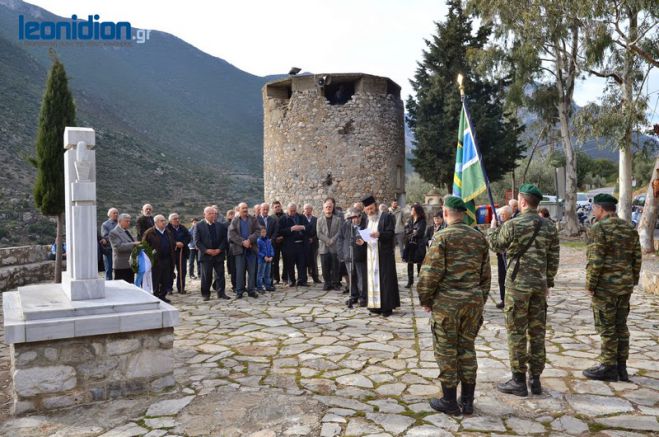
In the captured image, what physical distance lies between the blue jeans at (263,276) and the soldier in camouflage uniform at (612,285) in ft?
20.2

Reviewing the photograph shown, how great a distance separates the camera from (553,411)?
12.7ft

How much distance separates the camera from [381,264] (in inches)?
291

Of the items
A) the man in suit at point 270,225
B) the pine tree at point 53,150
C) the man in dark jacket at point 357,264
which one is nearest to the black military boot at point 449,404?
the man in dark jacket at point 357,264

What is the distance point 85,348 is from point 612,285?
4.63 m

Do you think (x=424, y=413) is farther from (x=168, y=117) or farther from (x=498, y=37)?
(x=168, y=117)

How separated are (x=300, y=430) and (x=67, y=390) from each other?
6.61 feet

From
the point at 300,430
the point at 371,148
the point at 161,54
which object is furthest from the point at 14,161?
the point at 161,54

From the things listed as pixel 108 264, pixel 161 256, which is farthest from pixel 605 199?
pixel 108 264

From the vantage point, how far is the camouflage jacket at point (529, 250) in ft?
13.7

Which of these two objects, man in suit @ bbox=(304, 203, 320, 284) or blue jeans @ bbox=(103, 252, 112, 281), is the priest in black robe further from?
blue jeans @ bbox=(103, 252, 112, 281)

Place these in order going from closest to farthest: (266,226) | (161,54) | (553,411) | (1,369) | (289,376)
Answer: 1. (553,411)
2. (289,376)
3. (1,369)
4. (266,226)
5. (161,54)

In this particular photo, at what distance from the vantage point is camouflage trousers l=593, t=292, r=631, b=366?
4473mm

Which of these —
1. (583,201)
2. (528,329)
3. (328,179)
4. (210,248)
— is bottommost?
(528,329)

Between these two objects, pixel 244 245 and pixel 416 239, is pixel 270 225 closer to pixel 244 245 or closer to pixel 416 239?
pixel 244 245
